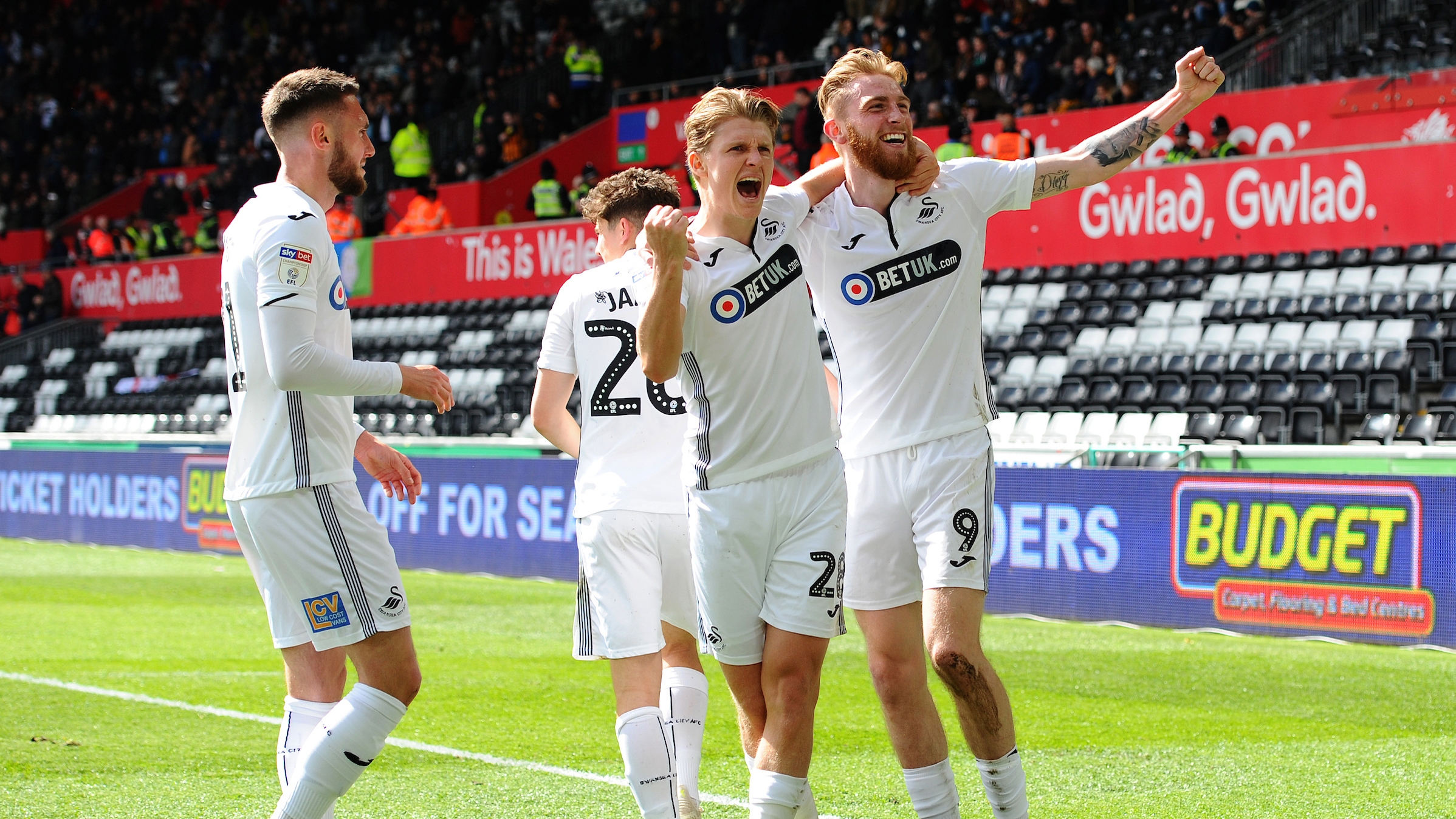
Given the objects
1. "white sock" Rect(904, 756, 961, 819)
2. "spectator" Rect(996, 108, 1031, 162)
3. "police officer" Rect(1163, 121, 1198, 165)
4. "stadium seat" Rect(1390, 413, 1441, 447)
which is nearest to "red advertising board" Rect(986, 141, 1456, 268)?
"police officer" Rect(1163, 121, 1198, 165)

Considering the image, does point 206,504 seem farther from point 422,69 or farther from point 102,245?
point 422,69

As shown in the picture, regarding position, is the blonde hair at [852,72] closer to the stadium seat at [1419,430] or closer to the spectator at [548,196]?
the stadium seat at [1419,430]

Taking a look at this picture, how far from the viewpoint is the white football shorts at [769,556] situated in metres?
3.80

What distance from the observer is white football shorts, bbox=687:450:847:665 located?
12.5 feet

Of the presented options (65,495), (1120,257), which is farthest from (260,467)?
(65,495)

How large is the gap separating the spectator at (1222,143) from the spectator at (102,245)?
856 inches

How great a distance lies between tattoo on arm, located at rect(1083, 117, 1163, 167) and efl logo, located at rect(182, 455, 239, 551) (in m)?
13.4

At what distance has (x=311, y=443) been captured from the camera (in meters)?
3.89

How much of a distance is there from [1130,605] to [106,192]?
99.1 ft

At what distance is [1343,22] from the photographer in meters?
17.2

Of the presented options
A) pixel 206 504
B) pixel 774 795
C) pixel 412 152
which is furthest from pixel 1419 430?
pixel 412 152

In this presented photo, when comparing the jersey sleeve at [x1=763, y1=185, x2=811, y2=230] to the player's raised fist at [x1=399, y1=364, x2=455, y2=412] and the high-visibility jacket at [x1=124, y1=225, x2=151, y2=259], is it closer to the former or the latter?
the player's raised fist at [x1=399, y1=364, x2=455, y2=412]

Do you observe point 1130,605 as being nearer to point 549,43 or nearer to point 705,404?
point 705,404

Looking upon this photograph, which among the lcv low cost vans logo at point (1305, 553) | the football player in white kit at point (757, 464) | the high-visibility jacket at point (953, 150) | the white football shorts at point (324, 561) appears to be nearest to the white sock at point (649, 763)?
the football player in white kit at point (757, 464)
